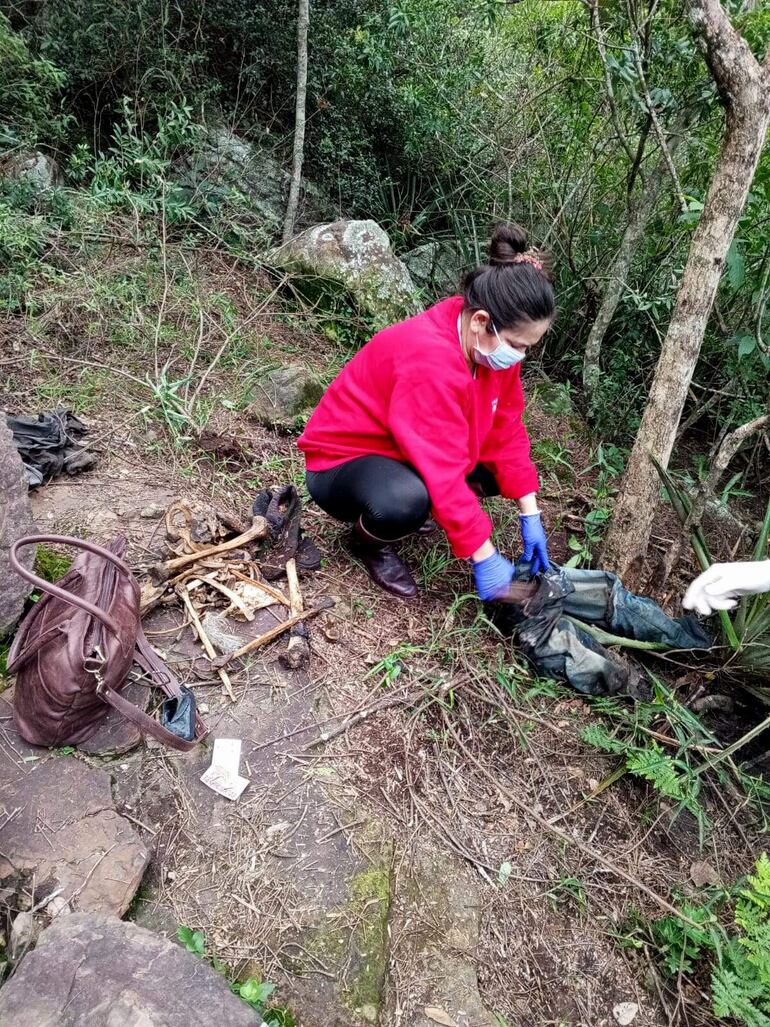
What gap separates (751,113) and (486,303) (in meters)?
1.05

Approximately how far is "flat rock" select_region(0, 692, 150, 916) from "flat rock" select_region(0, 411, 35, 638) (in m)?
0.34

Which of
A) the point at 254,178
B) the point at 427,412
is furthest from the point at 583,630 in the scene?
the point at 254,178

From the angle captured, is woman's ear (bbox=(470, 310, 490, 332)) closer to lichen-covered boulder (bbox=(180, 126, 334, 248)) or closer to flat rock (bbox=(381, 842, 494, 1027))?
flat rock (bbox=(381, 842, 494, 1027))

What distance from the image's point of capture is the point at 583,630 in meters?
2.33

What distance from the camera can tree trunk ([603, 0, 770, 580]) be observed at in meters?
1.96

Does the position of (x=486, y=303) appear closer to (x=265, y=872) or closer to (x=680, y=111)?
(x=265, y=872)

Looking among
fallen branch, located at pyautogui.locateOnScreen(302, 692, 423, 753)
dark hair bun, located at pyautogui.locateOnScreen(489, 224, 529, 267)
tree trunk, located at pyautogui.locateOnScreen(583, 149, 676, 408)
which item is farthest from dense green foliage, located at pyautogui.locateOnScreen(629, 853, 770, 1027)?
tree trunk, located at pyautogui.locateOnScreen(583, 149, 676, 408)

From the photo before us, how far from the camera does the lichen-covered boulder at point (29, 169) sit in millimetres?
4074

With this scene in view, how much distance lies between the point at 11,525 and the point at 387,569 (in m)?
1.27

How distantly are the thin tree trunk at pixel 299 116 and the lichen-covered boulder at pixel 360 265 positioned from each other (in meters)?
0.55

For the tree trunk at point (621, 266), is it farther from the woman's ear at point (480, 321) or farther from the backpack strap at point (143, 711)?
the backpack strap at point (143, 711)

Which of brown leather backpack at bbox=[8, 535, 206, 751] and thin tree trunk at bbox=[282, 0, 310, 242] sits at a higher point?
thin tree trunk at bbox=[282, 0, 310, 242]

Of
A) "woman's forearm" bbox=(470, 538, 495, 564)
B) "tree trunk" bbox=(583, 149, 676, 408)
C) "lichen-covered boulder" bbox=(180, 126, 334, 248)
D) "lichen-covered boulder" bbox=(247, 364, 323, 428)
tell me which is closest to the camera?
"woman's forearm" bbox=(470, 538, 495, 564)

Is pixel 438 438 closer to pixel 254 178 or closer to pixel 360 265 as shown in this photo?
pixel 360 265
